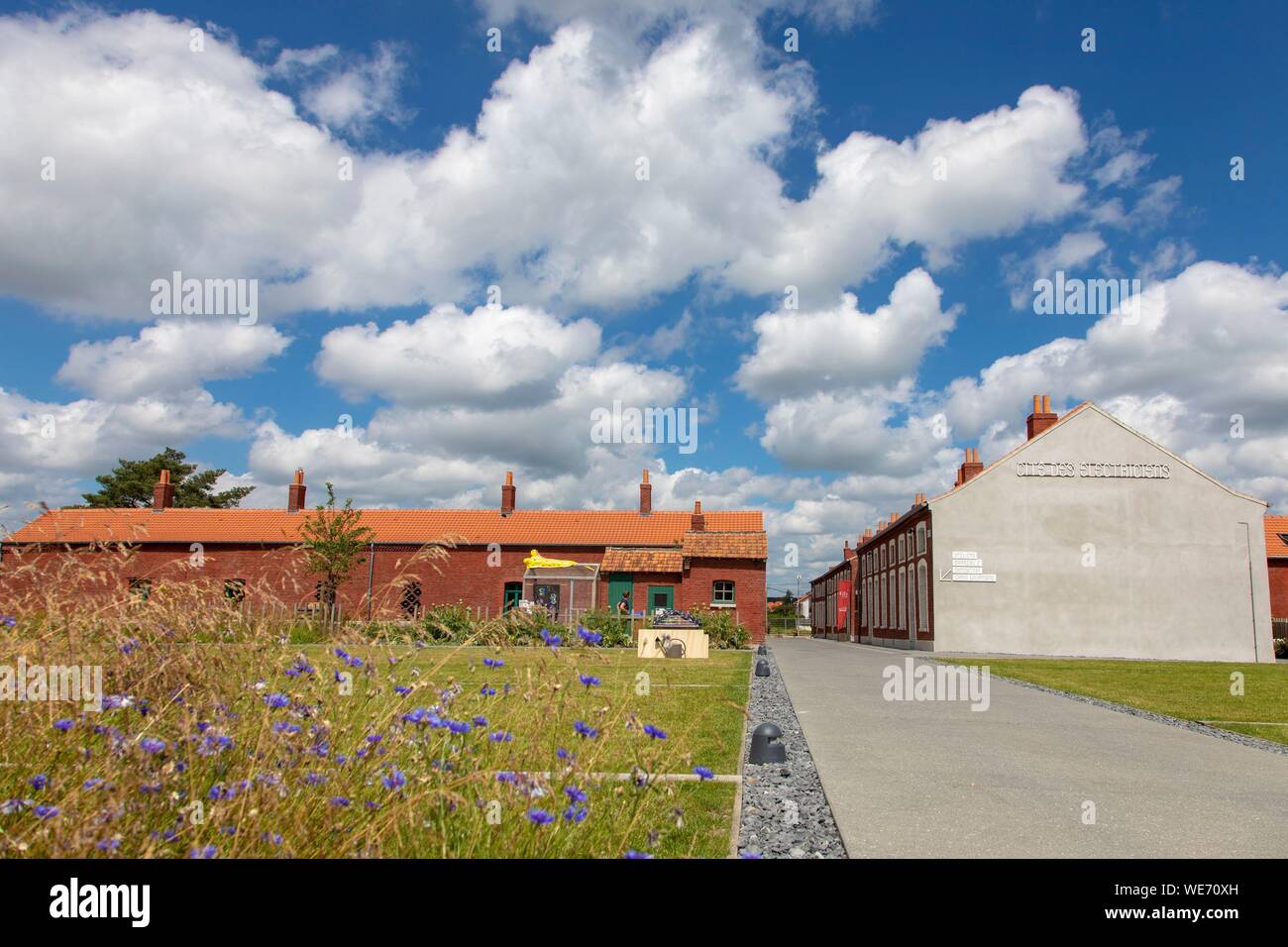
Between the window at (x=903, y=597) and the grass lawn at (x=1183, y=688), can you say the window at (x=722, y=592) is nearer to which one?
the window at (x=903, y=597)

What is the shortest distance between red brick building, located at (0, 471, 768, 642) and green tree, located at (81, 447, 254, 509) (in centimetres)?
1764

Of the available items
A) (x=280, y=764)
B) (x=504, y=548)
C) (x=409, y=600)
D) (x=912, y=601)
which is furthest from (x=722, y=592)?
(x=280, y=764)

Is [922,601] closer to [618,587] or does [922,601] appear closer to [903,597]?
[903,597]

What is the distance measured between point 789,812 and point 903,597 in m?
31.4

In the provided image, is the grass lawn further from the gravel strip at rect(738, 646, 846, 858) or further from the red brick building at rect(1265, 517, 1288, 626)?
the red brick building at rect(1265, 517, 1288, 626)

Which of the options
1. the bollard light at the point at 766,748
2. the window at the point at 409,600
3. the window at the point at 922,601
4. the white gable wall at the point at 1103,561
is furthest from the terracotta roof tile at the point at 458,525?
the bollard light at the point at 766,748

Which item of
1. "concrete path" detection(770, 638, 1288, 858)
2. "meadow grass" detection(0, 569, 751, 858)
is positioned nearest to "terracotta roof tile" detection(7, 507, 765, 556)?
"concrete path" detection(770, 638, 1288, 858)

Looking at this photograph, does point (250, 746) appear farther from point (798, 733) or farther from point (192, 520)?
point (192, 520)

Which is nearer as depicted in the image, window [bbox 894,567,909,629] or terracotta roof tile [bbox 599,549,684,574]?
terracotta roof tile [bbox 599,549,684,574]

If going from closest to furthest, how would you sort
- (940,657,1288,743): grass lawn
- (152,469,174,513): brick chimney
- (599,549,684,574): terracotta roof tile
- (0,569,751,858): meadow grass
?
(0,569,751,858): meadow grass < (940,657,1288,743): grass lawn < (599,549,684,574): terracotta roof tile < (152,469,174,513): brick chimney

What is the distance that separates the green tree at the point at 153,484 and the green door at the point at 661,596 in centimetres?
3970

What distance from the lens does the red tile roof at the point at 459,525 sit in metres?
36.0

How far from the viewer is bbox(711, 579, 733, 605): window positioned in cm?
3206
